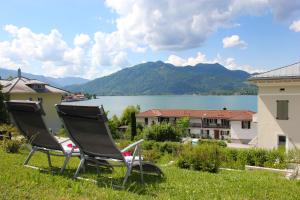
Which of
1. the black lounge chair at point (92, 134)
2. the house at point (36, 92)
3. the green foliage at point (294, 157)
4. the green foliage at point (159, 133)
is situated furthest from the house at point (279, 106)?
the house at point (36, 92)

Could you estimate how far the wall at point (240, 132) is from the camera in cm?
5931

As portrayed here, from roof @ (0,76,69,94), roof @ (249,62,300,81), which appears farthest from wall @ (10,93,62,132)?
roof @ (249,62,300,81)

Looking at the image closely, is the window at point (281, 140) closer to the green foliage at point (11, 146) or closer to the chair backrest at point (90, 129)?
the green foliage at point (11, 146)

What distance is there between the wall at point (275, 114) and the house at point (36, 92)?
22002 millimetres

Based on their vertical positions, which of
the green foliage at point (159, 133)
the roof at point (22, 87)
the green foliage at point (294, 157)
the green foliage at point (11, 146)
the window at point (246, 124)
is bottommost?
the window at point (246, 124)

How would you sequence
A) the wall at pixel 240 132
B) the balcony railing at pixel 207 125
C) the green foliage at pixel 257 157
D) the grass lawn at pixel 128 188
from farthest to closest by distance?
the balcony railing at pixel 207 125 → the wall at pixel 240 132 → the green foliage at pixel 257 157 → the grass lawn at pixel 128 188

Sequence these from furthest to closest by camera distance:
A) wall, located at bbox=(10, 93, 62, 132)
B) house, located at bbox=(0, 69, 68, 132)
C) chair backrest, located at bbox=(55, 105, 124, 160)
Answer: wall, located at bbox=(10, 93, 62, 132), house, located at bbox=(0, 69, 68, 132), chair backrest, located at bbox=(55, 105, 124, 160)

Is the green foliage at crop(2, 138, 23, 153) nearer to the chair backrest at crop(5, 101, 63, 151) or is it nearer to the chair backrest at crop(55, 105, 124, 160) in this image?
the chair backrest at crop(5, 101, 63, 151)

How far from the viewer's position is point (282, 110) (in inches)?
879

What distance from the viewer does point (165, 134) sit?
132ft

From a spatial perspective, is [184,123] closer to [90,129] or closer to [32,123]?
[32,123]

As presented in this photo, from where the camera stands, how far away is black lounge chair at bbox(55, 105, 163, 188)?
496 cm

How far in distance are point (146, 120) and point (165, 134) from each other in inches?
1122

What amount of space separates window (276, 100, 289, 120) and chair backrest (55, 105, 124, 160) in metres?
19.0
